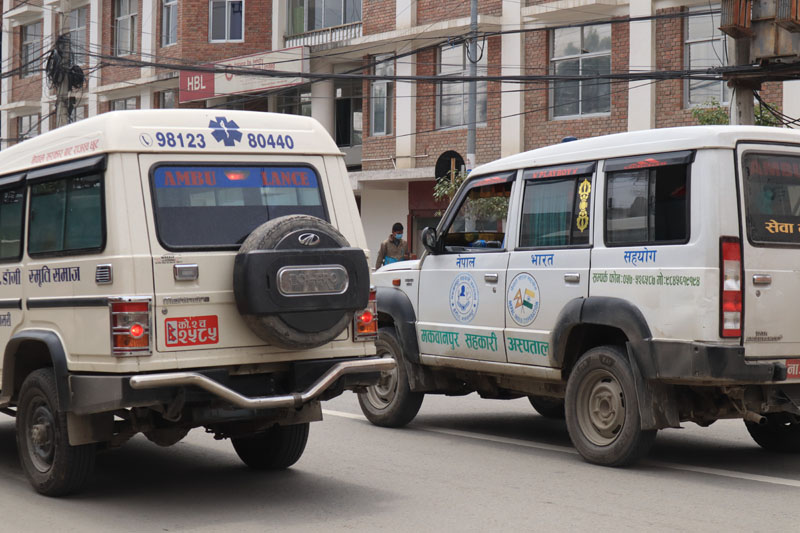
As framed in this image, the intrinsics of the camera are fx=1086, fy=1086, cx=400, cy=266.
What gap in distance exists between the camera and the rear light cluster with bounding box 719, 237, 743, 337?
713cm

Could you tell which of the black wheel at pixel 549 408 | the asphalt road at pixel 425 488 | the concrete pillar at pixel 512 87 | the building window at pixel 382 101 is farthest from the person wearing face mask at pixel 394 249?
the building window at pixel 382 101

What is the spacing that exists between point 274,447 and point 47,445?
1638 mm

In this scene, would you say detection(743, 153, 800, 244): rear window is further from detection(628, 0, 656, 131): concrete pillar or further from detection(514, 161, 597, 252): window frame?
detection(628, 0, 656, 131): concrete pillar

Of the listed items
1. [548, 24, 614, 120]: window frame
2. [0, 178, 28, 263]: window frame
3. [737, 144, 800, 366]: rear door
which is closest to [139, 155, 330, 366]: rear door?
[0, 178, 28, 263]: window frame

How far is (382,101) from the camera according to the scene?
29047mm

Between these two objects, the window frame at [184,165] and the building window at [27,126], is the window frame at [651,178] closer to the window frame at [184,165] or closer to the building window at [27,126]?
the window frame at [184,165]

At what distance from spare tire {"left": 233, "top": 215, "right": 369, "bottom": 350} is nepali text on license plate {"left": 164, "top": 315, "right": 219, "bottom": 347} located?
20 centimetres

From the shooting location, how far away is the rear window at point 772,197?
7.32 metres

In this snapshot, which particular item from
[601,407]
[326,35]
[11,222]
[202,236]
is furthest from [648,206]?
[326,35]

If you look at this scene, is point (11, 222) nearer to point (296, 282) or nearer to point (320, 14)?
point (296, 282)

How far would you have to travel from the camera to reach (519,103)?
2472 centimetres

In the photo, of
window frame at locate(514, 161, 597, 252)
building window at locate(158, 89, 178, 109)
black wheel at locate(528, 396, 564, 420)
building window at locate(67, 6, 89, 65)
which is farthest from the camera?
building window at locate(67, 6, 89, 65)

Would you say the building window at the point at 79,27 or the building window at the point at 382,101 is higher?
the building window at the point at 79,27

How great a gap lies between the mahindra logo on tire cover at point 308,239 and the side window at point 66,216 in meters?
1.20
